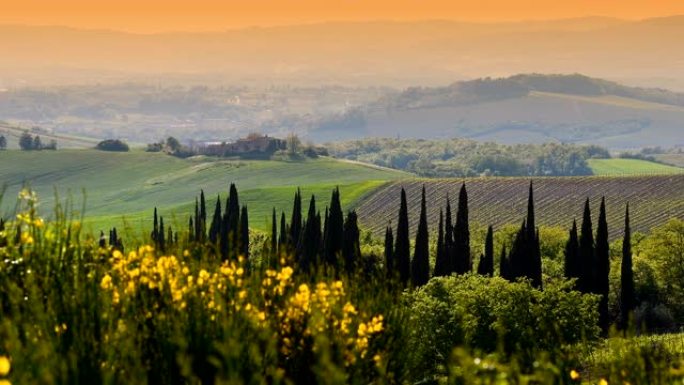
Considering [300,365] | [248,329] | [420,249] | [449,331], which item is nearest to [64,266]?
[248,329]

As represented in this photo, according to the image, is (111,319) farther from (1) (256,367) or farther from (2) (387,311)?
(2) (387,311)

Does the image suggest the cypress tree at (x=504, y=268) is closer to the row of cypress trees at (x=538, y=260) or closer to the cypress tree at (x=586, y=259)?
the row of cypress trees at (x=538, y=260)

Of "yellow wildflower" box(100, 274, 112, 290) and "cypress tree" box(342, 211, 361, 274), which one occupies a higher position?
"yellow wildflower" box(100, 274, 112, 290)

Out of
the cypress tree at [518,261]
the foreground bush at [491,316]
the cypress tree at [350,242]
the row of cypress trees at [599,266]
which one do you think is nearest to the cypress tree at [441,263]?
the cypress tree at [350,242]

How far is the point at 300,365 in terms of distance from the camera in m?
26.2

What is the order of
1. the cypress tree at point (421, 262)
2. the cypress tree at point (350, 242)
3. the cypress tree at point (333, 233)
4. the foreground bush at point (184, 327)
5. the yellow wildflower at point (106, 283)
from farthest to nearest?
the cypress tree at point (350, 242)
the cypress tree at point (333, 233)
the cypress tree at point (421, 262)
the yellow wildflower at point (106, 283)
the foreground bush at point (184, 327)

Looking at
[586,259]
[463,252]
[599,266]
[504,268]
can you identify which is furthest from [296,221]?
[599,266]

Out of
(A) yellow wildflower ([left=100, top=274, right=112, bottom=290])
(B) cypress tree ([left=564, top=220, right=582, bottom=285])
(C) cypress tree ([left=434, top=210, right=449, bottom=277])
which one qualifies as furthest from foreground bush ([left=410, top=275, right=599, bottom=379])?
(A) yellow wildflower ([left=100, top=274, right=112, bottom=290])

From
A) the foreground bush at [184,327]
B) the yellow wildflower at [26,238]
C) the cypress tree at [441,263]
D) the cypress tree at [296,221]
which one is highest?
the yellow wildflower at [26,238]

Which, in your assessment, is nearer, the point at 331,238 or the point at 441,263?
the point at 441,263

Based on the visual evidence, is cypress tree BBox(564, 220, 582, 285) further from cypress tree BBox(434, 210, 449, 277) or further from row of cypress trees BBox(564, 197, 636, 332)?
cypress tree BBox(434, 210, 449, 277)

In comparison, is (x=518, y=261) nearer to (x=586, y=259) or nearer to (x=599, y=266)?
(x=586, y=259)

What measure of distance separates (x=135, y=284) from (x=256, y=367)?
458 cm

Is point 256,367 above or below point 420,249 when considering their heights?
above
